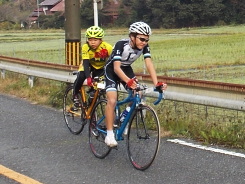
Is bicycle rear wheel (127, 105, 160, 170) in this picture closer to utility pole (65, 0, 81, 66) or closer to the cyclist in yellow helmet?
the cyclist in yellow helmet

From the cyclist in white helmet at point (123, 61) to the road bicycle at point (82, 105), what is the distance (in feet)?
1.52

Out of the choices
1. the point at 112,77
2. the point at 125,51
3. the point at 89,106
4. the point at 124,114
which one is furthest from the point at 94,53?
the point at 124,114


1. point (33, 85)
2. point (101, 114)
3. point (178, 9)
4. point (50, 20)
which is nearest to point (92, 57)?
point (101, 114)

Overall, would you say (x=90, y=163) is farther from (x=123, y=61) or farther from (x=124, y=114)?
(x=123, y=61)

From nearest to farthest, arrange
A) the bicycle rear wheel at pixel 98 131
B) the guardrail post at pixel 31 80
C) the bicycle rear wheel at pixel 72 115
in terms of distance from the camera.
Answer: the bicycle rear wheel at pixel 98 131
the bicycle rear wheel at pixel 72 115
the guardrail post at pixel 31 80

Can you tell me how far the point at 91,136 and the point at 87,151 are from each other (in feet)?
0.77

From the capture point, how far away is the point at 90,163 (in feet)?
22.1

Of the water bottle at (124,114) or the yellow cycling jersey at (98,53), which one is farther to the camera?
the yellow cycling jersey at (98,53)

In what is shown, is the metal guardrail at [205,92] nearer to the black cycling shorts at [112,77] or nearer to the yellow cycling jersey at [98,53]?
the yellow cycling jersey at [98,53]

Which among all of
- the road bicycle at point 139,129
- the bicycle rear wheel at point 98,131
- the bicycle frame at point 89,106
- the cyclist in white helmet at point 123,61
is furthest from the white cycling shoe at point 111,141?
the bicycle frame at point 89,106

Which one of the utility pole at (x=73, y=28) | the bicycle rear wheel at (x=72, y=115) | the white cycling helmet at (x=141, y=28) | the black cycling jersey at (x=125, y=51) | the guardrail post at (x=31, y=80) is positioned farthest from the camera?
the guardrail post at (x=31, y=80)

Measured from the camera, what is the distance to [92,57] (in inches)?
309

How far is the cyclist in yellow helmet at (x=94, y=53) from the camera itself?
7512 mm

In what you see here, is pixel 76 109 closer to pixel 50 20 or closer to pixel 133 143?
pixel 133 143
